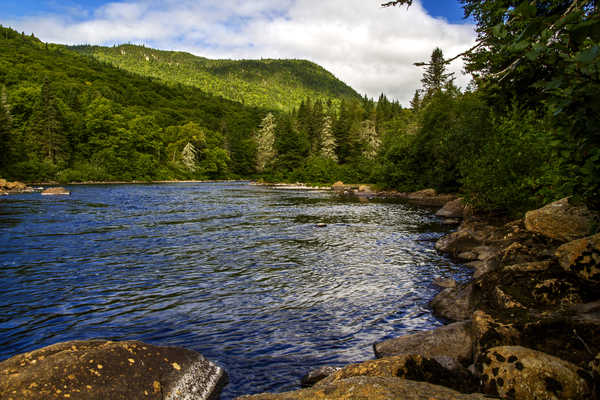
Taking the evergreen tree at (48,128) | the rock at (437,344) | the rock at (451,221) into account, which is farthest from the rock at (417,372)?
the evergreen tree at (48,128)

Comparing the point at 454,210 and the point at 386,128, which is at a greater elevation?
the point at 386,128

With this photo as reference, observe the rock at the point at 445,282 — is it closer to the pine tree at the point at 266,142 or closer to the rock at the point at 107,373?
the rock at the point at 107,373

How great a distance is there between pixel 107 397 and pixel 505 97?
25.7 ft

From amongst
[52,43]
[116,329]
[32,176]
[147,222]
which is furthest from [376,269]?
[52,43]

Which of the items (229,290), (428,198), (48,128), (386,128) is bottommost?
(229,290)

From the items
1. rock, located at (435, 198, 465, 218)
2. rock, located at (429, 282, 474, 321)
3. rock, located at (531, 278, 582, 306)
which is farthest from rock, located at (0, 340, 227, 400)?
rock, located at (435, 198, 465, 218)

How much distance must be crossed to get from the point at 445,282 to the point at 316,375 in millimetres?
6279

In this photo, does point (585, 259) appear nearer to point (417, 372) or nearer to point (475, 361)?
point (475, 361)

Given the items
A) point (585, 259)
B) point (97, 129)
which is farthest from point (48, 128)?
point (585, 259)

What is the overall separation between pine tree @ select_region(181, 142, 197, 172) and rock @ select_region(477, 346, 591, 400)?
4077 inches

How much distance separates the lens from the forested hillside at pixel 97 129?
233 ft

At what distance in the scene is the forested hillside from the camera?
233 feet

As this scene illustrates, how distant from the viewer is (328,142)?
88.2m

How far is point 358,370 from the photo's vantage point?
4.80 metres
